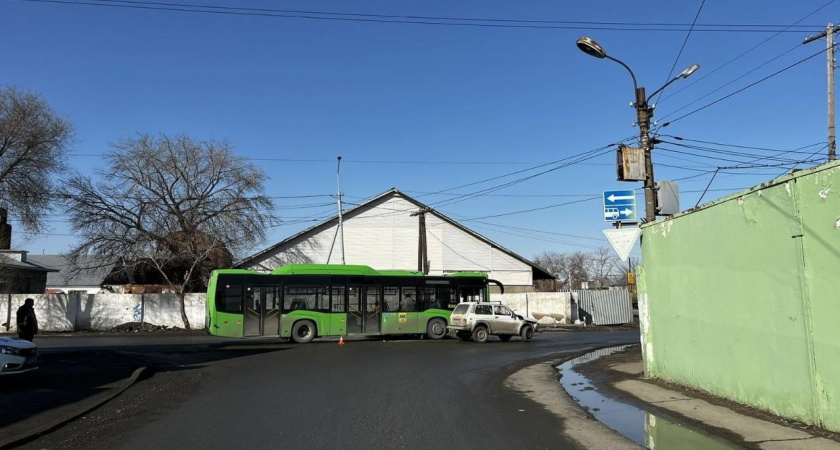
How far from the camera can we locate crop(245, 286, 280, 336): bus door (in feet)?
75.9

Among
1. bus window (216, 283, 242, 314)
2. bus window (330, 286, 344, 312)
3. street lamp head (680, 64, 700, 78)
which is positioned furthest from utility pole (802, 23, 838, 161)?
bus window (216, 283, 242, 314)

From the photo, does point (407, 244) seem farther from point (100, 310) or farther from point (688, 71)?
point (688, 71)

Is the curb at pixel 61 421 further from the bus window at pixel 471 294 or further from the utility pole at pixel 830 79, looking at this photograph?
the utility pole at pixel 830 79

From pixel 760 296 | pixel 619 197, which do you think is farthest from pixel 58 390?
pixel 619 197

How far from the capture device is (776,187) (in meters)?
7.98

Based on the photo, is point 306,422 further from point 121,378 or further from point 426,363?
point 426,363

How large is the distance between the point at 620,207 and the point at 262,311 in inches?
595

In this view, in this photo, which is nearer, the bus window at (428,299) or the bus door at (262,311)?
the bus door at (262,311)

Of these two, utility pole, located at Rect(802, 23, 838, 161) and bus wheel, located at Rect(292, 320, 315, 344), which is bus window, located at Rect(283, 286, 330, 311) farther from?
utility pole, located at Rect(802, 23, 838, 161)

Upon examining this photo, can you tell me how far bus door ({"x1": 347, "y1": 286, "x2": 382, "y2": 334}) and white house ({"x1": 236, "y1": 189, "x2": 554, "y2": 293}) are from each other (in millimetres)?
20806

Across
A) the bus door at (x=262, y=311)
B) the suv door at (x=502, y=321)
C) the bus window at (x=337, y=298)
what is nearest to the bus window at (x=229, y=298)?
the bus door at (x=262, y=311)

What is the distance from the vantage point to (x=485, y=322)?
2428 centimetres

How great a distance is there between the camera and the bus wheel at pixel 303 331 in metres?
23.9

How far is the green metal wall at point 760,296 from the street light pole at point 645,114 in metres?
2.32
